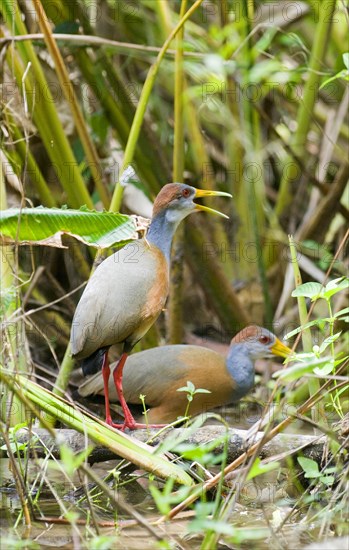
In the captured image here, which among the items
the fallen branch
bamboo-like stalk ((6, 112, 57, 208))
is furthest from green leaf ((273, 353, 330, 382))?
bamboo-like stalk ((6, 112, 57, 208))

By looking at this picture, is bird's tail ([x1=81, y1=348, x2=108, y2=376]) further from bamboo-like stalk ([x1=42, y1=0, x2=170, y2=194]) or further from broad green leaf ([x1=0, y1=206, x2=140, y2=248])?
bamboo-like stalk ([x1=42, y1=0, x2=170, y2=194])

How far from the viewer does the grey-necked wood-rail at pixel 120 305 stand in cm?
389

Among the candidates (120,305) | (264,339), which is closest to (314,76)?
Answer: (264,339)

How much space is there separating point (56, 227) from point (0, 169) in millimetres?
1126

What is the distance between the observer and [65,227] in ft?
11.2

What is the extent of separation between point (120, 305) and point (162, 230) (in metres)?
0.66

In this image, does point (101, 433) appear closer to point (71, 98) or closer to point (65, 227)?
point (65, 227)

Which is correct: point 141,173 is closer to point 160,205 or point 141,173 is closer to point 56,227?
point 160,205

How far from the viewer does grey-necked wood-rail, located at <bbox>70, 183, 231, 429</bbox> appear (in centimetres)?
389

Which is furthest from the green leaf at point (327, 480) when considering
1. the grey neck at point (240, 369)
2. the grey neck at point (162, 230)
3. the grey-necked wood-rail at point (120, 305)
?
the grey neck at point (240, 369)

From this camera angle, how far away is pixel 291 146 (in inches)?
246

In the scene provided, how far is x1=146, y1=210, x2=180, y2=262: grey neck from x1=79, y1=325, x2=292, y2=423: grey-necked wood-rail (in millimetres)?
673

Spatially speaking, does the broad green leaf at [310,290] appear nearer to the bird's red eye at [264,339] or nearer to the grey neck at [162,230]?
the grey neck at [162,230]

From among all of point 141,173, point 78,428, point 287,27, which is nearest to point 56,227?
point 78,428
